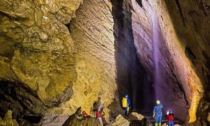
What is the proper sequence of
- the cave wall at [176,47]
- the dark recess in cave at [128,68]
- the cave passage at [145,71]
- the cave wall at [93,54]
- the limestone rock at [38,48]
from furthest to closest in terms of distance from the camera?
the dark recess in cave at [128,68]
the cave passage at [145,71]
the cave wall at [176,47]
the cave wall at [93,54]
the limestone rock at [38,48]

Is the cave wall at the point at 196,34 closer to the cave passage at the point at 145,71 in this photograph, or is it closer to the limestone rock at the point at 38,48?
the cave passage at the point at 145,71

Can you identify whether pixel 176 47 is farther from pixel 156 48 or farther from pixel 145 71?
pixel 145 71

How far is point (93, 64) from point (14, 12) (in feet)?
20.6

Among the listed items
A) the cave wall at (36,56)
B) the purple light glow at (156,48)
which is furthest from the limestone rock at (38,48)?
the purple light glow at (156,48)

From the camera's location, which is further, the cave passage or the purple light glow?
the cave passage

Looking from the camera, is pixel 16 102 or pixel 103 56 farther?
pixel 103 56

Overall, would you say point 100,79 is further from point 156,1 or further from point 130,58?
point 156,1

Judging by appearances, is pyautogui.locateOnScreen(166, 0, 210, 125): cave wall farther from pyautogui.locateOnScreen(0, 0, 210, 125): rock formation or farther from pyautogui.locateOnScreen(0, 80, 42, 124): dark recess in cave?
pyautogui.locateOnScreen(0, 80, 42, 124): dark recess in cave

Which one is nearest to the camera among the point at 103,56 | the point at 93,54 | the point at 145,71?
the point at 93,54

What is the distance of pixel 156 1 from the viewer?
14.5 metres

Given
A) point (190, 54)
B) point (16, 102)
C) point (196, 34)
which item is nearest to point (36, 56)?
point (16, 102)

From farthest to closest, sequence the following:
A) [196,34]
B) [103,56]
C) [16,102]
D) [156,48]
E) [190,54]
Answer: [190,54] → [196,34] → [156,48] → [103,56] → [16,102]

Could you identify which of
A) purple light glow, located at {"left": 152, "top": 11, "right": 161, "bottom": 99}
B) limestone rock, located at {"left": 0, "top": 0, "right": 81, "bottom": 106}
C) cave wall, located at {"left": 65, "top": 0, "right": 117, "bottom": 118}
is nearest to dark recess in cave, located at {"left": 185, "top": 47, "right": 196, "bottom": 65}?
purple light glow, located at {"left": 152, "top": 11, "right": 161, "bottom": 99}

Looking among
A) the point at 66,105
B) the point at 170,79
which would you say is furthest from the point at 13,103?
the point at 170,79
